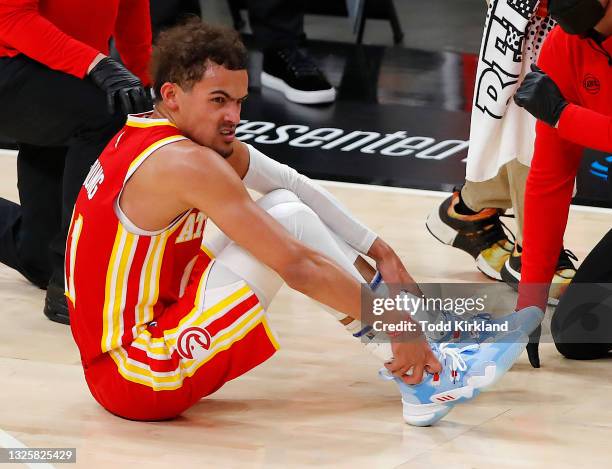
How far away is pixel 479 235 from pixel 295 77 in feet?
7.50

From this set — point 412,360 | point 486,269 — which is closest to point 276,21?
point 486,269

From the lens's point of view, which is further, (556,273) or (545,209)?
(556,273)

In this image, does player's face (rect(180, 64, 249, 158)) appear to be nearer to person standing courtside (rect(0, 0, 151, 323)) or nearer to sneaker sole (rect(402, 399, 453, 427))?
person standing courtside (rect(0, 0, 151, 323))

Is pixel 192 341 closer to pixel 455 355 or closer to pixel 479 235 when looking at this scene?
pixel 455 355

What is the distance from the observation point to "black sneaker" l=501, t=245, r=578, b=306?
11.7 feet

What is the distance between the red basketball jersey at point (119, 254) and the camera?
2637 millimetres

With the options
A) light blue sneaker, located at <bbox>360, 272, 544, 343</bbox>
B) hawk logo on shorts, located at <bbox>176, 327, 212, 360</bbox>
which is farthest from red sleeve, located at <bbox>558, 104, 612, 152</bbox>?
hawk logo on shorts, located at <bbox>176, 327, 212, 360</bbox>

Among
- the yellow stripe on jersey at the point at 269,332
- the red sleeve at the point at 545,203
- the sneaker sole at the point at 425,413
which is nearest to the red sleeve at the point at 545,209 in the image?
the red sleeve at the point at 545,203

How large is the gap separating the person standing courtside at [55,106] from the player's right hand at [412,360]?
1015 millimetres

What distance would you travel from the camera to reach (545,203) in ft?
9.93

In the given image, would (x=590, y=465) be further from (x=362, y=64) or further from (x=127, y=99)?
(x=362, y=64)

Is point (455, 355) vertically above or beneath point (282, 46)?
above

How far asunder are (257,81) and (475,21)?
6.82 feet

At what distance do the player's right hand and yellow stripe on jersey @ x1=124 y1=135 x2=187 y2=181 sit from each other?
0.62 metres
